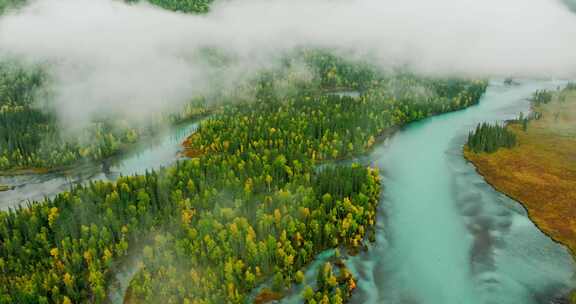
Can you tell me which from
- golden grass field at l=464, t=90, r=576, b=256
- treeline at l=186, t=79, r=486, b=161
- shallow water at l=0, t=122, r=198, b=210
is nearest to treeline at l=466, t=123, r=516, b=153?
golden grass field at l=464, t=90, r=576, b=256

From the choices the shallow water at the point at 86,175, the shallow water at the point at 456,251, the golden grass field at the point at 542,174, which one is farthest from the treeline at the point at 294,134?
the golden grass field at the point at 542,174

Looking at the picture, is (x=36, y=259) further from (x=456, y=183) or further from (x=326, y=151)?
(x=456, y=183)

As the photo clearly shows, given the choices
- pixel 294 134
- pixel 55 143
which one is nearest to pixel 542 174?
pixel 294 134

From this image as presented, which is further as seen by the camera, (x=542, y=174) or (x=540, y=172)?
(x=540, y=172)

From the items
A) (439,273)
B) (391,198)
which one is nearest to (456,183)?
(391,198)

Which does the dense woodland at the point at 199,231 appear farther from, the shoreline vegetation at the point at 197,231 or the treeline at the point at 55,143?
the treeline at the point at 55,143

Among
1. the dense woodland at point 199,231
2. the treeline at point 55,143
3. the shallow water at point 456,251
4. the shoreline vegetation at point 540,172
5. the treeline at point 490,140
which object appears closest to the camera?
the dense woodland at point 199,231

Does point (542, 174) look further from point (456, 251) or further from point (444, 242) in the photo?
point (456, 251)
